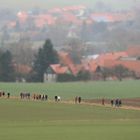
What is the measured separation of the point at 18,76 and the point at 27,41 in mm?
79283

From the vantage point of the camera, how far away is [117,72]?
436ft

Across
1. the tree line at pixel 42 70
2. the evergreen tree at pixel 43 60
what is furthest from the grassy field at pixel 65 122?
the evergreen tree at pixel 43 60

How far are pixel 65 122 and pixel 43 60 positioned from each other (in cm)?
8764

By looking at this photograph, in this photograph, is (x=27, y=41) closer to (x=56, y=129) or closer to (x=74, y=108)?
(x=74, y=108)

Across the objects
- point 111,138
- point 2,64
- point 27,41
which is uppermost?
point 27,41

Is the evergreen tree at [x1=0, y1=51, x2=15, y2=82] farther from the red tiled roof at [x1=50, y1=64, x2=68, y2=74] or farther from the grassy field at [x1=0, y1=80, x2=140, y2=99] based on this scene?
the grassy field at [x1=0, y1=80, x2=140, y2=99]

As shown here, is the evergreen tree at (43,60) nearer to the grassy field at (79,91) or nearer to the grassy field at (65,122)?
the grassy field at (79,91)

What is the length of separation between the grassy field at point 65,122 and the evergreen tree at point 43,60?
66638mm

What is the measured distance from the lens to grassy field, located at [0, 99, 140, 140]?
26875 millimetres

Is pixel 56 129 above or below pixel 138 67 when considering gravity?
below

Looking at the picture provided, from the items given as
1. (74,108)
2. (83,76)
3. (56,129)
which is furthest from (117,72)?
(56,129)

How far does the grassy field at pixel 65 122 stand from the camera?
26.9 meters

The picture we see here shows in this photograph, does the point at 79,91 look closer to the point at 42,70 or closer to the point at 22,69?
the point at 42,70

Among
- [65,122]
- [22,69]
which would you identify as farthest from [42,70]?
[65,122]
